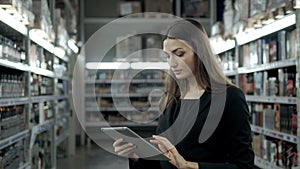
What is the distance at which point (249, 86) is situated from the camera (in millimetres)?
4820

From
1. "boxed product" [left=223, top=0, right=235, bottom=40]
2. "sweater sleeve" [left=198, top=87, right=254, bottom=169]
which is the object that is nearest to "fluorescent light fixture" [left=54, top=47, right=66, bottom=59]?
"boxed product" [left=223, top=0, right=235, bottom=40]

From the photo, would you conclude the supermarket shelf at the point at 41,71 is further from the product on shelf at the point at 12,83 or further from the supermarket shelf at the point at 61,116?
the supermarket shelf at the point at 61,116

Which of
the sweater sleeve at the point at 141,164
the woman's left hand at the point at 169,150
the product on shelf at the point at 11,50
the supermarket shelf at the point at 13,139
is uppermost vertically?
the product on shelf at the point at 11,50

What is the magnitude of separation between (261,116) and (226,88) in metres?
3.24

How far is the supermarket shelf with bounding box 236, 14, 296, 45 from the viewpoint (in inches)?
133

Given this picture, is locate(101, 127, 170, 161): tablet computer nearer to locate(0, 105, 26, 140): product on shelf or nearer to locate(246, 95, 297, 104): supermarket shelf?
locate(0, 105, 26, 140): product on shelf

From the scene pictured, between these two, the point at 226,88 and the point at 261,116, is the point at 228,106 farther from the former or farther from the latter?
the point at 261,116

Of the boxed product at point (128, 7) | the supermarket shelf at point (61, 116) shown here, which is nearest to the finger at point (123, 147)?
the supermarket shelf at point (61, 116)

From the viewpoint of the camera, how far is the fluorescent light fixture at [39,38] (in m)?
4.18

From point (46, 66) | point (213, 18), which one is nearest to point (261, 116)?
point (46, 66)

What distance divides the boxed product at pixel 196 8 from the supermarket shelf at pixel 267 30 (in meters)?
3.67

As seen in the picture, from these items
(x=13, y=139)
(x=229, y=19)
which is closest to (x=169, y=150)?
(x=13, y=139)

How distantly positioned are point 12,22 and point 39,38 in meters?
1.29

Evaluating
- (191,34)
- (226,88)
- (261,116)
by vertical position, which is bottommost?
(261,116)
